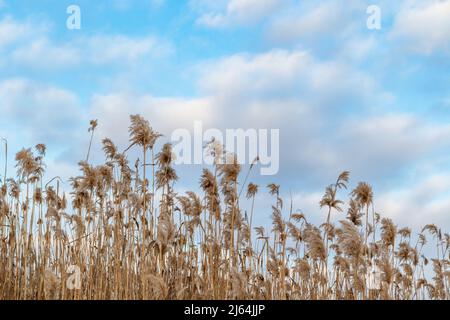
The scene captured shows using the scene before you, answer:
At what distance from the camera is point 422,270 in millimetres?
9023

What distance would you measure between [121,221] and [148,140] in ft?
5.20

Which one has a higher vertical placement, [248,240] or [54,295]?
[248,240]

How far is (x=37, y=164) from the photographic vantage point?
7.48m

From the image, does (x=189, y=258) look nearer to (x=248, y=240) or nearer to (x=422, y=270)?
(x=248, y=240)
